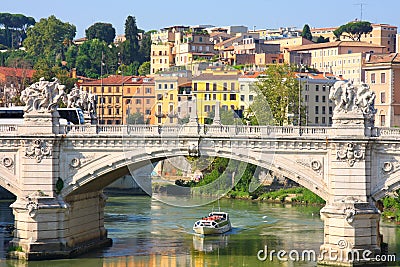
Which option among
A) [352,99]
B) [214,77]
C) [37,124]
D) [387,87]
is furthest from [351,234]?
[387,87]

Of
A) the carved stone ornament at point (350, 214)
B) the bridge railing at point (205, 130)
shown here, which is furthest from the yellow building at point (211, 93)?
the carved stone ornament at point (350, 214)

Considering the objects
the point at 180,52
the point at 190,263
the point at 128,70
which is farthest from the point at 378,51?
the point at 190,263

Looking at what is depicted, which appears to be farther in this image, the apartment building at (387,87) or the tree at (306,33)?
the tree at (306,33)

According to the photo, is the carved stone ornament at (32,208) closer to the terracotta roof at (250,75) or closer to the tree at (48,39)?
the terracotta roof at (250,75)

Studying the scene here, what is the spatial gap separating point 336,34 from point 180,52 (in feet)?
69.9

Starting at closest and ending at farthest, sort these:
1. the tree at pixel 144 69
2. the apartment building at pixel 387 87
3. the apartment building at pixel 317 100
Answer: the apartment building at pixel 387 87 → the apartment building at pixel 317 100 → the tree at pixel 144 69

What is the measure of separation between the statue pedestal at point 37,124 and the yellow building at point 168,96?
464 cm

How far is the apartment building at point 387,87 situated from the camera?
62.7m

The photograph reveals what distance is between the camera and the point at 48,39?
112625 mm

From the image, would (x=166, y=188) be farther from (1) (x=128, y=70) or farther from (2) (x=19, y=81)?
(1) (x=128, y=70)

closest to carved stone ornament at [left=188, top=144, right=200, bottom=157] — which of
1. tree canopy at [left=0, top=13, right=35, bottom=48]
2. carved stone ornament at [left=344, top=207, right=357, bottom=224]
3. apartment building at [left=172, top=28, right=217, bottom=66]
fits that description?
carved stone ornament at [left=344, top=207, right=357, bottom=224]

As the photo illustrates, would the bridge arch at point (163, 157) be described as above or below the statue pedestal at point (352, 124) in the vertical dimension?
below

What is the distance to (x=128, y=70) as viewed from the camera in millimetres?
99312

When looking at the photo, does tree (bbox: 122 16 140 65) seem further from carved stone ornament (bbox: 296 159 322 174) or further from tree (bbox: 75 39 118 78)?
carved stone ornament (bbox: 296 159 322 174)
